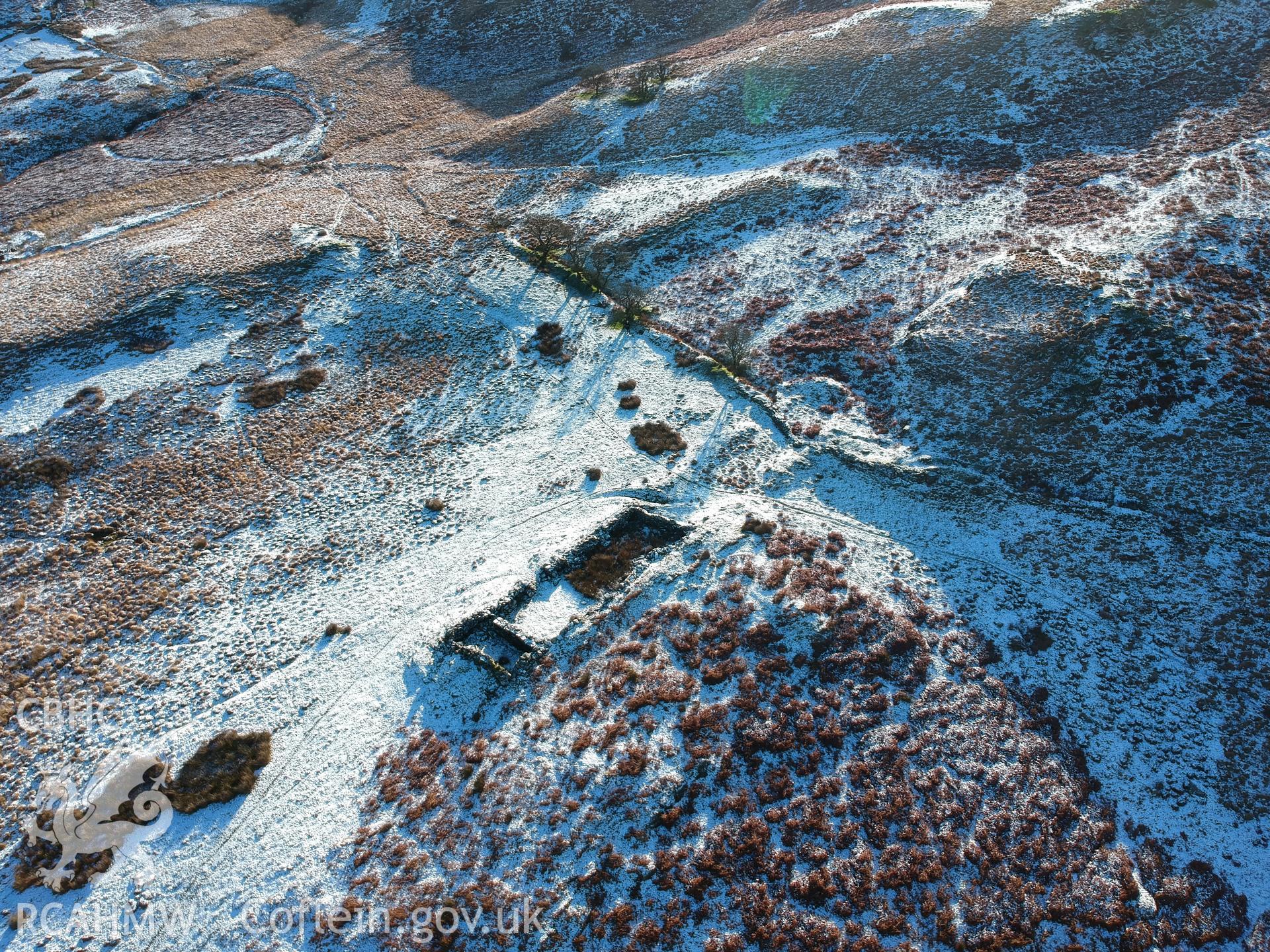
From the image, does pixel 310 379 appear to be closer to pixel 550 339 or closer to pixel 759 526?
pixel 550 339

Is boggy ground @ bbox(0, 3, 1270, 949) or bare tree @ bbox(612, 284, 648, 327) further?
bare tree @ bbox(612, 284, 648, 327)

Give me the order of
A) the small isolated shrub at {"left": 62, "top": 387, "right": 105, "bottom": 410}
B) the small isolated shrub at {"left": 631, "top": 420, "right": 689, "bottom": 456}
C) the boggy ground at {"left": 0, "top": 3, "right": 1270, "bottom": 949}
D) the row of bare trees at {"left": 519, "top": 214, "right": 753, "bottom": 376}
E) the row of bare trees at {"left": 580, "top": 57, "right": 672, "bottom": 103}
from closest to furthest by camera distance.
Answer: the boggy ground at {"left": 0, "top": 3, "right": 1270, "bottom": 949} < the small isolated shrub at {"left": 631, "top": 420, "right": 689, "bottom": 456} < the small isolated shrub at {"left": 62, "top": 387, "right": 105, "bottom": 410} < the row of bare trees at {"left": 519, "top": 214, "right": 753, "bottom": 376} < the row of bare trees at {"left": 580, "top": 57, "right": 672, "bottom": 103}

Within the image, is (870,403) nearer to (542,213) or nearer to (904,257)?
(904,257)

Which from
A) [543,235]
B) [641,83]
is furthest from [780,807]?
[641,83]

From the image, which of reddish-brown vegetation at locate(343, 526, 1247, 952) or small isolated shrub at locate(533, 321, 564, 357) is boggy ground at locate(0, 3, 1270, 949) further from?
small isolated shrub at locate(533, 321, 564, 357)

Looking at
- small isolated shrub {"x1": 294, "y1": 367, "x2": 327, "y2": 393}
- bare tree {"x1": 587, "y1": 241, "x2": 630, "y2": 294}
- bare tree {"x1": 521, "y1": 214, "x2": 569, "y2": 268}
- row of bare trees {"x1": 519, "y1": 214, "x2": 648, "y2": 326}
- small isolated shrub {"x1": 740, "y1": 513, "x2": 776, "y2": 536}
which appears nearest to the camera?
small isolated shrub {"x1": 740, "y1": 513, "x2": 776, "y2": 536}

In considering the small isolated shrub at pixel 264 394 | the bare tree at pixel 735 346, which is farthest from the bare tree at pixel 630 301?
the small isolated shrub at pixel 264 394

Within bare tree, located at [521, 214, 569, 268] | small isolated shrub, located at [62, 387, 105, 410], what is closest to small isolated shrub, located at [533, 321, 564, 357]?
bare tree, located at [521, 214, 569, 268]

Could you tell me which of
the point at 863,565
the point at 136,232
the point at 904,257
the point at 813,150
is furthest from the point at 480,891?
the point at 136,232
